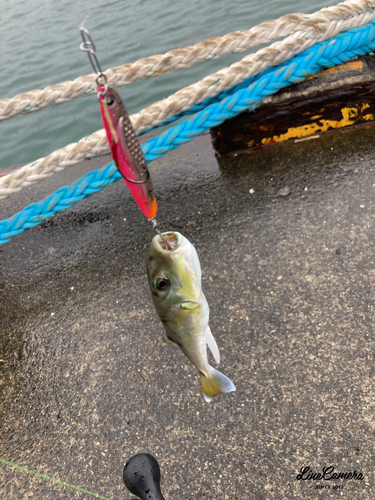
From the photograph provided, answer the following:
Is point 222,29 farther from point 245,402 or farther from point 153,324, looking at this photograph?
point 245,402

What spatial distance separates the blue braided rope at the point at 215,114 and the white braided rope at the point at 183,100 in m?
0.08

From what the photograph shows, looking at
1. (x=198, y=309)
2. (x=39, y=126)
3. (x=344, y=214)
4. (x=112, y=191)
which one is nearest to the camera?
(x=198, y=309)

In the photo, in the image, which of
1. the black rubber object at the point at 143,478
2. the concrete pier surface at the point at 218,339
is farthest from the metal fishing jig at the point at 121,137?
the concrete pier surface at the point at 218,339

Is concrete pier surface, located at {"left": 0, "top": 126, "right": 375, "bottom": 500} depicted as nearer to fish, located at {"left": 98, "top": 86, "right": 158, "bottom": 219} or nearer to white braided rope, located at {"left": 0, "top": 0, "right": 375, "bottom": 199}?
white braided rope, located at {"left": 0, "top": 0, "right": 375, "bottom": 199}

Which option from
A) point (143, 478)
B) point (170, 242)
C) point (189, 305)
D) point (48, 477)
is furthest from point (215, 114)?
point (48, 477)

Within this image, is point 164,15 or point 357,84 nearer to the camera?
point 357,84

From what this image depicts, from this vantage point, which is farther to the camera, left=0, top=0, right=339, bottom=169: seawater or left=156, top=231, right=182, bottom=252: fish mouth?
left=0, top=0, right=339, bottom=169: seawater

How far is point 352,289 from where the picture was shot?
2.13 metres

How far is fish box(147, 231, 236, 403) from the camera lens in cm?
135

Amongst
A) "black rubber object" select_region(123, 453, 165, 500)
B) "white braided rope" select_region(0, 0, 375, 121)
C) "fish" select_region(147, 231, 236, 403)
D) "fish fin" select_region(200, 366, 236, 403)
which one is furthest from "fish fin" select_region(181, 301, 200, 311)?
"white braided rope" select_region(0, 0, 375, 121)

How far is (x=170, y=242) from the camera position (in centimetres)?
137

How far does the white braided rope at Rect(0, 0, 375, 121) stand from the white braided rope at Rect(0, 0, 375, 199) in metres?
0.03

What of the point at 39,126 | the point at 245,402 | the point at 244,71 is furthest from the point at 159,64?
the point at 39,126

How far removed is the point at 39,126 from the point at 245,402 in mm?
5844
